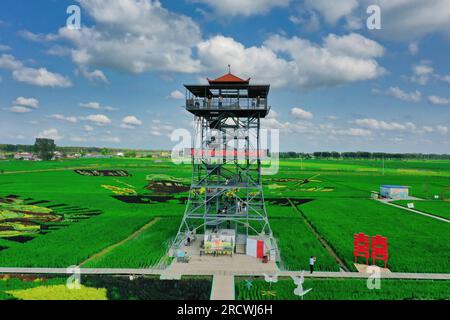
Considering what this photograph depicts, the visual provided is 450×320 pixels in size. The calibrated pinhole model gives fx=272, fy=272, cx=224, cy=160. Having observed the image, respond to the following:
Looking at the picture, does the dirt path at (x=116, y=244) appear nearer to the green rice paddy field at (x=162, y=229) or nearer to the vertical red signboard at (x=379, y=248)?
the green rice paddy field at (x=162, y=229)

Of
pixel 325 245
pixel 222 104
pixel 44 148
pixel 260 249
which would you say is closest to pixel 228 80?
pixel 222 104

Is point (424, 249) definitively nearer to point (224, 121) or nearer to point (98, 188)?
point (224, 121)

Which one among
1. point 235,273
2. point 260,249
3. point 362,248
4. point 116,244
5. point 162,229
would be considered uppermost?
point 362,248

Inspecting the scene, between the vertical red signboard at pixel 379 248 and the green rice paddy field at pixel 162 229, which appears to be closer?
the vertical red signboard at pixel 379 248

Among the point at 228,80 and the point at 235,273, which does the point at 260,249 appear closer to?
the point at 235,273

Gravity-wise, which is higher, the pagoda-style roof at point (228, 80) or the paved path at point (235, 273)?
the pagoda-style roof at point (228, 80)

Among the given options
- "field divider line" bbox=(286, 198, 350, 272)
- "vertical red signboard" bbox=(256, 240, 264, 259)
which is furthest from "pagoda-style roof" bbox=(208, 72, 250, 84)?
"field divider line" bbox=(286, 198, 350, 272)

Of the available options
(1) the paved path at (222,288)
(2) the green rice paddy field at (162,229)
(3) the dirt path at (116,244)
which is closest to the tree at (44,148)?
(2) the green rice paddy field at (162,229)
